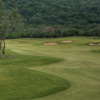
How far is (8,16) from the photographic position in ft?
138

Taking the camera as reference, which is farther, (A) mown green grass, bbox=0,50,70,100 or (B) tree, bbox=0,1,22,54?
(B) tree, bbox=0,1,22,54

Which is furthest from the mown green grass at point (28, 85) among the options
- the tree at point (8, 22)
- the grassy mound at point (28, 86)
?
the tree at point (8, 22)

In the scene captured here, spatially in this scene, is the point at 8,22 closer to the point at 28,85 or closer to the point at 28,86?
the point at 28,85

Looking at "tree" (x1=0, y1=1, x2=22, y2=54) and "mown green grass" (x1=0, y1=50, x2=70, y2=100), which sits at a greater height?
"tree" (x1=0, y1=1, x2=22, y2=54)

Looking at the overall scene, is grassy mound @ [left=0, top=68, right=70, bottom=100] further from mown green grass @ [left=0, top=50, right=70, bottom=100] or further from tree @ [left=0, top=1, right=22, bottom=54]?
tree @ [left=0, top=1, right=22, bottom=54]

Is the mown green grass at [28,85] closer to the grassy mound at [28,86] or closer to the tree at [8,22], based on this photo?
the grassy mound at [28,86]

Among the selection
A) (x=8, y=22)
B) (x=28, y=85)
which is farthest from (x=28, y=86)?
(x=8, y=22)

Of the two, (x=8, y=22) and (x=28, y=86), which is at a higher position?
(x=8, y=22)

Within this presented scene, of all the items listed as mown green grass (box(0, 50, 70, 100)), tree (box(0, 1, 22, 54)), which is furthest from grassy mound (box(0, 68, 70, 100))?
tree (box(0, 1, 22, 54))

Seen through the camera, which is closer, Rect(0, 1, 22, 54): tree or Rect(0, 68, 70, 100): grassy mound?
Rect(0, 68, 70, 100): grassy mound

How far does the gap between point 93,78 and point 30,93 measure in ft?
23.7

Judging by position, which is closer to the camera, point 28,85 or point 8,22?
point 28,85

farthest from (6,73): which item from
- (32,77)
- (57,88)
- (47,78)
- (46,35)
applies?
(46,35)

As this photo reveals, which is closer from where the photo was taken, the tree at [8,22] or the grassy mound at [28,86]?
the grassy mound at [28,86]
